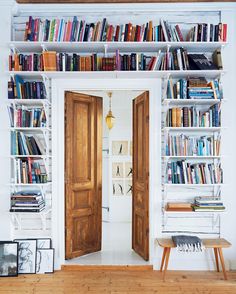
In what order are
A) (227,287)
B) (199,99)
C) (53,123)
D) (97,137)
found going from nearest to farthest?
(227,287) < (199,99) < (53,123) < (97,137)

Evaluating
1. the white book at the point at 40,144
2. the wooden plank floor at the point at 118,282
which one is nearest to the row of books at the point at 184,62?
the white book at the point at 40,144

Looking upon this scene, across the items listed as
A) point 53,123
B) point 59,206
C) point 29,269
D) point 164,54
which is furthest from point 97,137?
point 29,269

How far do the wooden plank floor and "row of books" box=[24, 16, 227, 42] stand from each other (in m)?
2.78

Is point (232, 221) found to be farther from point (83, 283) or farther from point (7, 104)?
point (7, 104)

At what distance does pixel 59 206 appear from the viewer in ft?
14.5

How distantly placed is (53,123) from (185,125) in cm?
162

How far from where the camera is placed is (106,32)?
417cm

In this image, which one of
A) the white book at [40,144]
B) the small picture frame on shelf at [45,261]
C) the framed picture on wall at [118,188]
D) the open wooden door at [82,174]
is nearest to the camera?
the small picture frame on shelf at [45,261]

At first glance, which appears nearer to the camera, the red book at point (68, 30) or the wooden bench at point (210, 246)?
the wooden bench at point (210, 246)

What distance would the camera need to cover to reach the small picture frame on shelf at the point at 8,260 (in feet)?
13.5

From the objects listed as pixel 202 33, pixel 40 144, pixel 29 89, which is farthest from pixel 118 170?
pixel 202 33

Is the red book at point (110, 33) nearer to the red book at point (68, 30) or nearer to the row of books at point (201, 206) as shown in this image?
the red book at point (68, 30)

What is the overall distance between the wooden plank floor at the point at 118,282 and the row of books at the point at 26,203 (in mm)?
783

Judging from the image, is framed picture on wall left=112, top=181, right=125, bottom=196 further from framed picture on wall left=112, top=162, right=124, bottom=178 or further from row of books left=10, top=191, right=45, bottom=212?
row of books left=10, top=191, right=45, bottom=212
